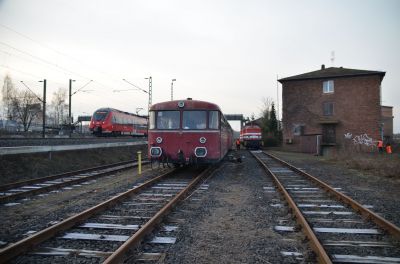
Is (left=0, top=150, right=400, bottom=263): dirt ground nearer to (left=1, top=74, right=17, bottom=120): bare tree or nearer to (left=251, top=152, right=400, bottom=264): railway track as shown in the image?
(left=251, top=152, right=400, bottom=264): railway track

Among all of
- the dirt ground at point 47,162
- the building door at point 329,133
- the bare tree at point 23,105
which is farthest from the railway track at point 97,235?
the bare tree at point 23,105

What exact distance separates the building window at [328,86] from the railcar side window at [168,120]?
30.9 meters

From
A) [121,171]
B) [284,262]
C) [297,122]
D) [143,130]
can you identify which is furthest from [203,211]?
[143,130]

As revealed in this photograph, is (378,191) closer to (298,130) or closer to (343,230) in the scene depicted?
(343,230)

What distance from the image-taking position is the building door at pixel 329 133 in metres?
37.1

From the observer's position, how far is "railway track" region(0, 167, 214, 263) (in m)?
4.03

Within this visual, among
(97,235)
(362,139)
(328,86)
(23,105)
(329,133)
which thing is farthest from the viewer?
(23,105)

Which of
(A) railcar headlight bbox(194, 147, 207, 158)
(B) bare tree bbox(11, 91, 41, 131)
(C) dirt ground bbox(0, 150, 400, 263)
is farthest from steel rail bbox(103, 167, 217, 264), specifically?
(B) bare tree bbox(11, 91, 41, 131)

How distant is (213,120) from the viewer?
466 inches

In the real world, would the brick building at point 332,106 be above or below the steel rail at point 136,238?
above

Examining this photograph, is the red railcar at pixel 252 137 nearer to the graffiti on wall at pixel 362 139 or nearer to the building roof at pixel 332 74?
the building roof at pixel 332 74

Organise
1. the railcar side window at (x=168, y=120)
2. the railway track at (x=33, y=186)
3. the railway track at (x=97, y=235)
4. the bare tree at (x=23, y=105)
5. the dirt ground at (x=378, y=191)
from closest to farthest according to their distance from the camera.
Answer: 1. the railway track at (x=97, y=235)
2. the dirt ground at (x=378, y=191)
3. the railway track at (x=33, y=186)
4. the railcar side window at (x=168, y=120)
5. the bare tree at (x=23, y=105)

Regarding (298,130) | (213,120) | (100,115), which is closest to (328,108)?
(298,130)

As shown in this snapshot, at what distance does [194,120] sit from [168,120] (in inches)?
40.1
